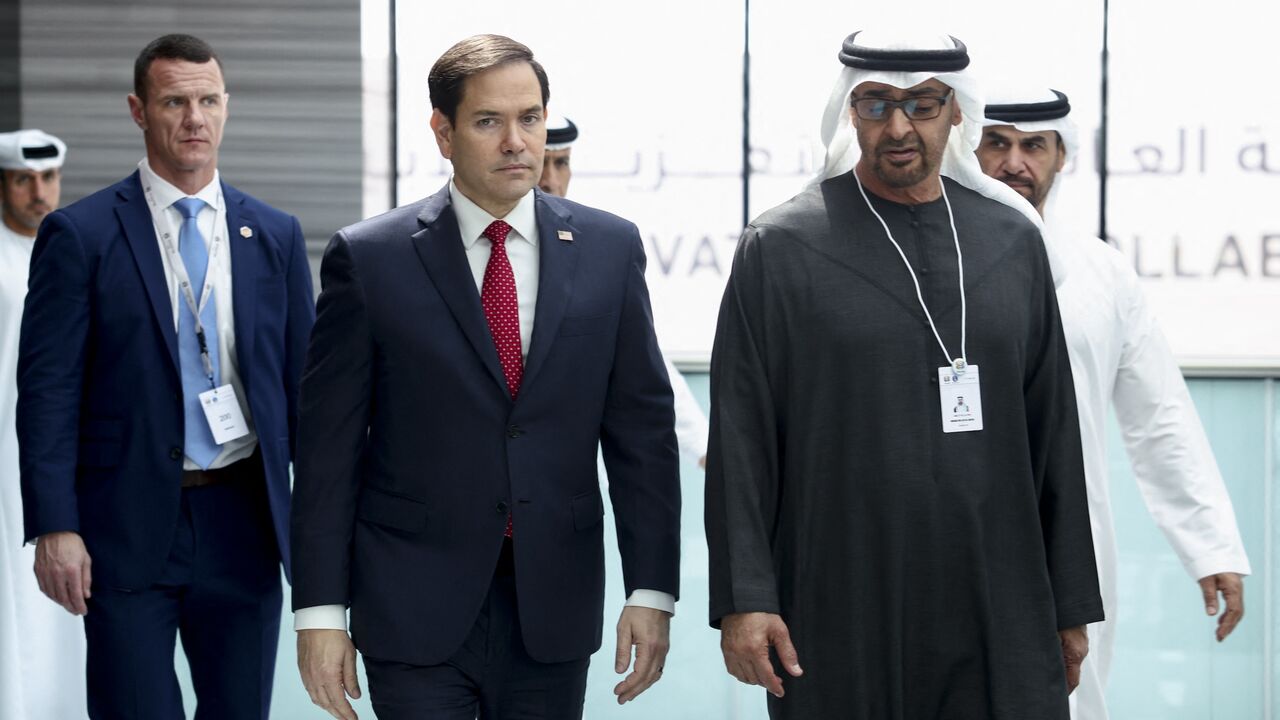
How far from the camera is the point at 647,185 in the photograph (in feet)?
17.9

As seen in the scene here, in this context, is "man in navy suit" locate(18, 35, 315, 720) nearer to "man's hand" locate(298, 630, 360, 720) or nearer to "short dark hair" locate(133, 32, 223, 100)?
"short dark hair" locate(133, 32, 223, 100)

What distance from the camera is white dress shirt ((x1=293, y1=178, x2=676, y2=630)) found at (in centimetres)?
248

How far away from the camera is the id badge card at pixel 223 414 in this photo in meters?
3.14

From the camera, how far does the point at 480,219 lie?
252 centimetres

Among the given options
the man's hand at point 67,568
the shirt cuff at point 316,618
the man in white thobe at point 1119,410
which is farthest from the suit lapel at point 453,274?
the man in white thobe at point 1119,410

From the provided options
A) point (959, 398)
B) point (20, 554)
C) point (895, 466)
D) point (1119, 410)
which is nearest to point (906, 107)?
point (959, 398)

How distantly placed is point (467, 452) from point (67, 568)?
1.14 meters

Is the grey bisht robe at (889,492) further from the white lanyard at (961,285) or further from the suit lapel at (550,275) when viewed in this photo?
the suit lapel at (550,275)

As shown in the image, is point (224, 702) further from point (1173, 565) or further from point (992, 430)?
point (1173, 565)

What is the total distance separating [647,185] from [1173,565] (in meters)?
2.10

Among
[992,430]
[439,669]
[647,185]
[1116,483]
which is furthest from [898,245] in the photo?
[647,185]

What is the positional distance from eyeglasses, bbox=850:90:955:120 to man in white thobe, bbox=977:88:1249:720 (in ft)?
2.97

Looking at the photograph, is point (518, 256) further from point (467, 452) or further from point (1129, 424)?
point (1129, 424)

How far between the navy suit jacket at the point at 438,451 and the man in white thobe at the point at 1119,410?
1.24 m
